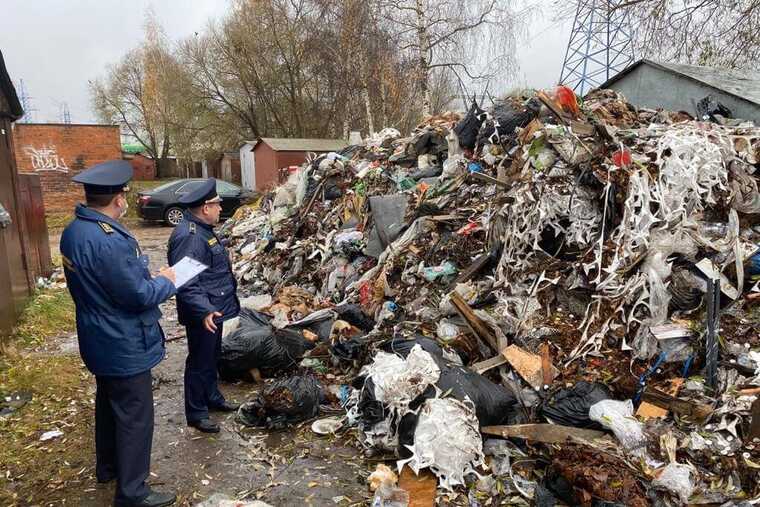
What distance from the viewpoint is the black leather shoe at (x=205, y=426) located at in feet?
11.5

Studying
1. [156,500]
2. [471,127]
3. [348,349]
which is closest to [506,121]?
[471,127]

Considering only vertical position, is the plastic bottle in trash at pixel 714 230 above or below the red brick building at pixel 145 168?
below

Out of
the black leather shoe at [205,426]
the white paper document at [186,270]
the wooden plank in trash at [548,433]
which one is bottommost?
the black leather shoe at [205,426]

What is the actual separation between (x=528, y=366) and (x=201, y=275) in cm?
229

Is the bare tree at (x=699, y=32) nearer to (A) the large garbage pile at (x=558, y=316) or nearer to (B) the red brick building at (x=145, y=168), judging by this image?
(A) the large garbage pile at (x=558, y=316)

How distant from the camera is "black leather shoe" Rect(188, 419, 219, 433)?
3.49 metres

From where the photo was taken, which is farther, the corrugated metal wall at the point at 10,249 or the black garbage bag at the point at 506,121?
the black garbage bag at the point at 506,121

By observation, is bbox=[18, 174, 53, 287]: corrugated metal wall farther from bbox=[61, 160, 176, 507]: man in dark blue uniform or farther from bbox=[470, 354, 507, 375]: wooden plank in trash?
bbox=[470, 354, 507, 375]: wooden plank in trash

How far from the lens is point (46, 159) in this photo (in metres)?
17.0

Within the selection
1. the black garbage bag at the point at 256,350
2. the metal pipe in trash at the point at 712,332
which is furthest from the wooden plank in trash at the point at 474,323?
the black garbage bag at the point at 256,350

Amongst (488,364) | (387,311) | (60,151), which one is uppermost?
(60,151)

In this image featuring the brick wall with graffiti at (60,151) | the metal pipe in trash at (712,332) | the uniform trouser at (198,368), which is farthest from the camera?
the brick wall with graffiti at (60,151)

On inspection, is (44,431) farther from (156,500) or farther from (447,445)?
(447,445)

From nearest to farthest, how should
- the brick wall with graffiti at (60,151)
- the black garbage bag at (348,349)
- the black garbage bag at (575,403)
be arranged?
the black garbage bag at (575,403), the black garbage bag at (348,349), the brick wall with graffiti at (60,151)
